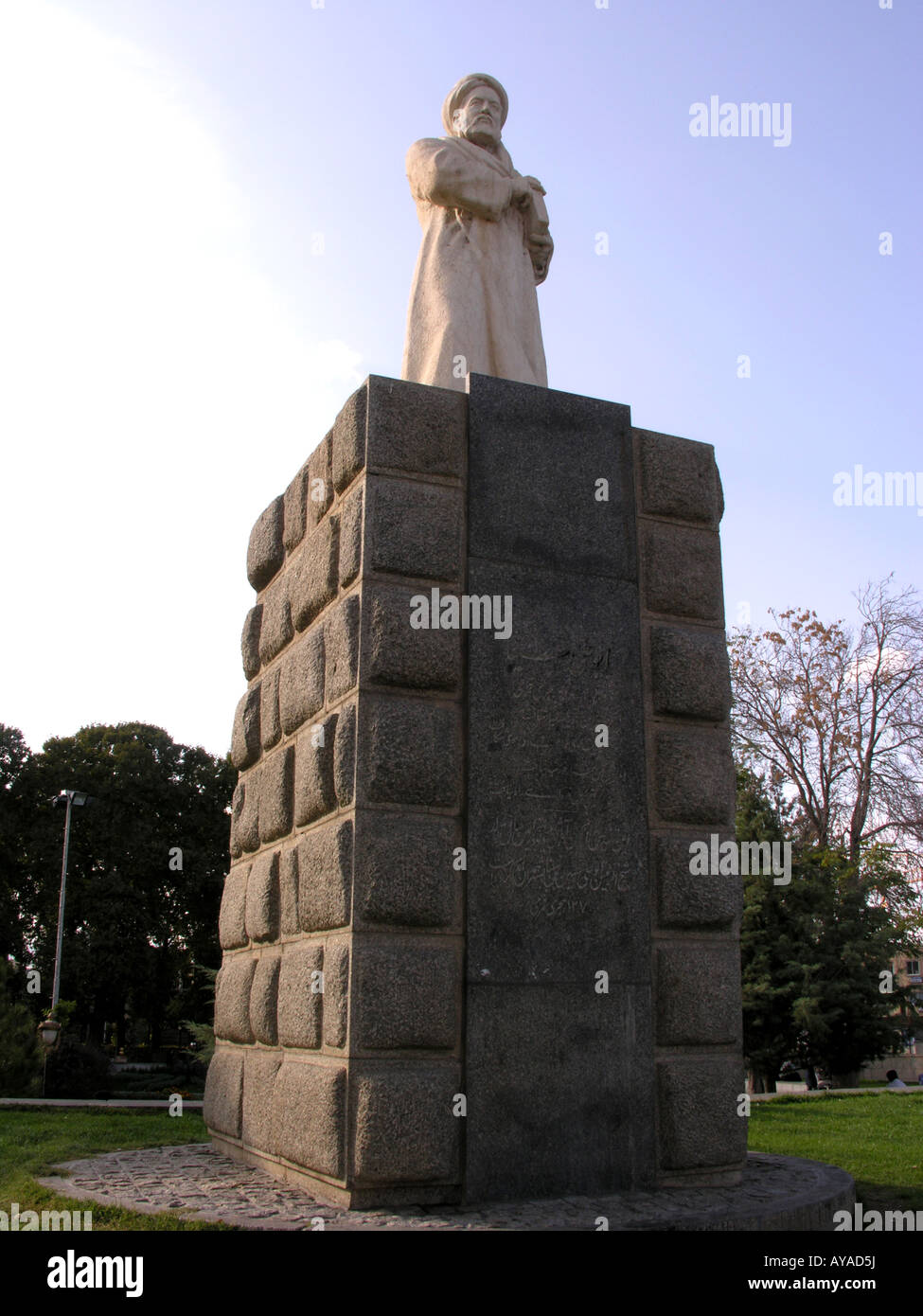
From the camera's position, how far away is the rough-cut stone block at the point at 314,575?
555cm

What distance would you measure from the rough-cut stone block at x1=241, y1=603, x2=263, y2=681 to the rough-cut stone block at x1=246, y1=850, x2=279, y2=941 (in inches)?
53.7

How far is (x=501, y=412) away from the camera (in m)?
5.53

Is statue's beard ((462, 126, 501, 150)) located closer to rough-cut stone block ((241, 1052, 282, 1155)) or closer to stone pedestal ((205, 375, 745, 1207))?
stone pedestal ((205, 375, 745, 1207))

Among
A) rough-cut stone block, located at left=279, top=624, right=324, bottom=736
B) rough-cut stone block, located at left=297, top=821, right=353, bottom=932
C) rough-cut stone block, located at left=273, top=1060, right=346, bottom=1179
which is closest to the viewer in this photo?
rough-cut stone block, located at left=273, top=1060, right=346, bottom=1179

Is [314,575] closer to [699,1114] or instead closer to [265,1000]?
[265,1000]

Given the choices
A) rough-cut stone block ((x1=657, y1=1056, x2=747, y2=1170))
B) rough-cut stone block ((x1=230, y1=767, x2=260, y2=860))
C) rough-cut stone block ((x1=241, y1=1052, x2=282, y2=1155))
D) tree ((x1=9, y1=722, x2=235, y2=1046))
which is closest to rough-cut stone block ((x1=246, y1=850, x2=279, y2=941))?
rough-cut stone block ((x1=230, y1=767, x2=260, y2=860))

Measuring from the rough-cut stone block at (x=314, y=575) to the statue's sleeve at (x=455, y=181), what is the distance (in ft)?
8.46

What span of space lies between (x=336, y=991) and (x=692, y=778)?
1958 mm

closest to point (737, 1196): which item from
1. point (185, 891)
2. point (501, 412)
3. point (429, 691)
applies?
point (429, 691)

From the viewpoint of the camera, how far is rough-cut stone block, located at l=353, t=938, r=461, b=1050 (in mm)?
4508

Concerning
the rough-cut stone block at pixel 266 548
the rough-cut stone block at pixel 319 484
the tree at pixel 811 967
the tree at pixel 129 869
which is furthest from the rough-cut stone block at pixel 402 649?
the tree at pixel 129 869

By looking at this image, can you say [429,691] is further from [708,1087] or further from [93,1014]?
[93,1014]

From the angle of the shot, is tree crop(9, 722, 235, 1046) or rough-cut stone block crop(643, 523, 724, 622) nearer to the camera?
rough-cut stone block crop(643, 523, 724, 622)
